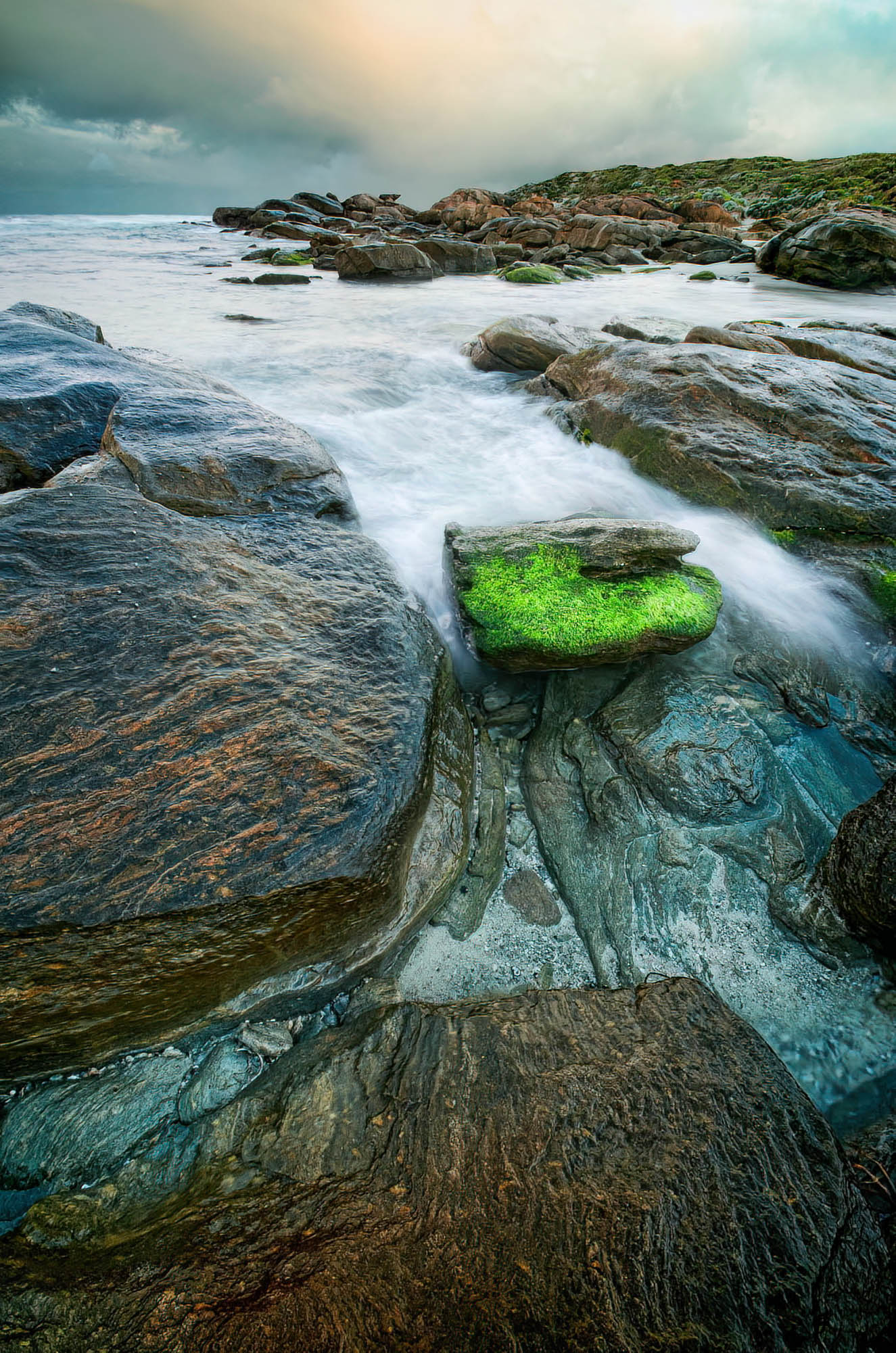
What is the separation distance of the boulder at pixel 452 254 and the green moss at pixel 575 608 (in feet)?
64.9

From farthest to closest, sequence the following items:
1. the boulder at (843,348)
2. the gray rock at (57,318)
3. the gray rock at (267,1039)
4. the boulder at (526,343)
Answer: the boulder at (526,343) < the boulder at (843,348) < the gray rock at (57,318) < the gray rock at (267,1039)

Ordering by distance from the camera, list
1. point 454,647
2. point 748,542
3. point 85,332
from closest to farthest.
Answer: point 454,647, point 748,542, point 85,332

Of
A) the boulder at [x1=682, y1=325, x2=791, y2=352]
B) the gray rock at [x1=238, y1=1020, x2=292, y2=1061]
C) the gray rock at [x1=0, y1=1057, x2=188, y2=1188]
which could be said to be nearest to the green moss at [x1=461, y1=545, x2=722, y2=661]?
the gray rock at [x1=238, y1=1020, x2=292, y2=1061]

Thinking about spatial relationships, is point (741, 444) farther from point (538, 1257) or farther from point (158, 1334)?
point (158, 1334)

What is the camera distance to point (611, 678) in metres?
3.76

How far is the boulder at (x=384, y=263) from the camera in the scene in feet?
58.5

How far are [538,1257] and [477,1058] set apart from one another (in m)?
0.54

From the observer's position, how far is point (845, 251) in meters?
17.4

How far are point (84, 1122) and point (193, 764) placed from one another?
1.18 m

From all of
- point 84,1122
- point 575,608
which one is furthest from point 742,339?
point 84,1122

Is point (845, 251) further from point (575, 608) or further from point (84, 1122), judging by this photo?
point (84, 1122)

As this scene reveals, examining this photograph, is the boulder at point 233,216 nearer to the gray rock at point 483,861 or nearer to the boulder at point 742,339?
the boulder at point 742,339

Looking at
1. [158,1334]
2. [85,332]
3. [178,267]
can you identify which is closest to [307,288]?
[178,267]

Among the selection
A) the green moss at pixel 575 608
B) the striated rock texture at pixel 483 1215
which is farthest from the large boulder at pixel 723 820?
the striated rock texture at pixel 483 1215
